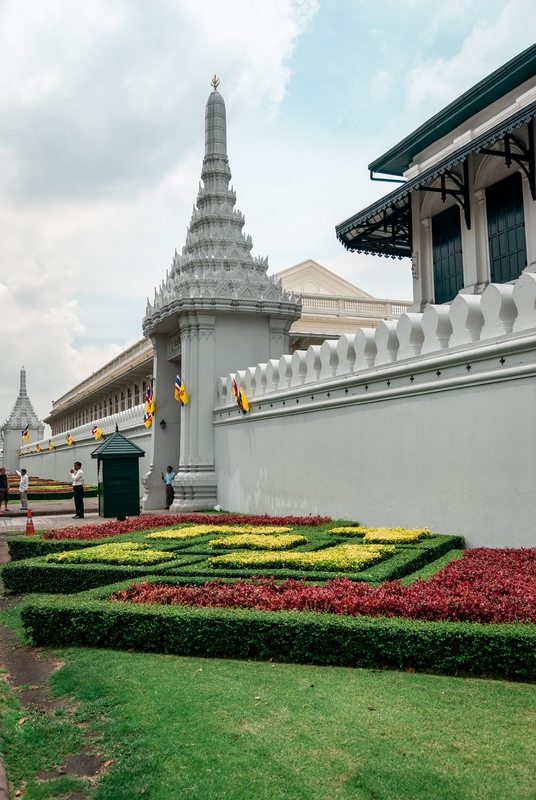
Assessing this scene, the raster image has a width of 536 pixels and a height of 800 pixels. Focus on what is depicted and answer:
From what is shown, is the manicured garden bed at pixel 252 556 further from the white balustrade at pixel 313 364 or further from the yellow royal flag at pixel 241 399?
the yellow royal flag at pixel 241 399

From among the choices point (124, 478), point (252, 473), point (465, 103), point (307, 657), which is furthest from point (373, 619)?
point (124, 478)

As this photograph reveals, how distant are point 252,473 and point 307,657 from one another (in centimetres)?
1043

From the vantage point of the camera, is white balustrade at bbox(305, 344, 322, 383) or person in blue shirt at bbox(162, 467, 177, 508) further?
person in blue shirt at bbox(162, 467, 177, 508)

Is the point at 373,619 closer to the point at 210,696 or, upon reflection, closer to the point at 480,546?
the point at 210,696

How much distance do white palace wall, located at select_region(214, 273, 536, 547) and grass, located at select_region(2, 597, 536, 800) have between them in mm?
4083

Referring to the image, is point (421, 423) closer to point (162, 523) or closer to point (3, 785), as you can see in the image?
point (162, 523)

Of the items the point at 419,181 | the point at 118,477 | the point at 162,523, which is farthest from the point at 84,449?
the point at 419,181

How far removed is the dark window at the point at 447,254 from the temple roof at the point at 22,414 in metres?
65.8

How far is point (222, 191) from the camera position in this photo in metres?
20.6

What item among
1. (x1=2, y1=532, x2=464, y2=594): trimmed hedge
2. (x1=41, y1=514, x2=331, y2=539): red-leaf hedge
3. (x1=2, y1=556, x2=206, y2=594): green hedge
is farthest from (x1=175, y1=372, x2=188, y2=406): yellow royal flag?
(x1=2, y1=556, x2=206, y2=594): green hedge

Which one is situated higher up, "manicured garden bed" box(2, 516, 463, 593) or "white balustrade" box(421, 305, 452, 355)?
"white balustrade" box(421, 305, 452, 355)

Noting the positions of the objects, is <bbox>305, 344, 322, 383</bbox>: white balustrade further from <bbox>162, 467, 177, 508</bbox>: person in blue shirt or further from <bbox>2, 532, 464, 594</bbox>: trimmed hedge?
<bbox>162, 467, 177, 508</bbox>: person in blue shirt

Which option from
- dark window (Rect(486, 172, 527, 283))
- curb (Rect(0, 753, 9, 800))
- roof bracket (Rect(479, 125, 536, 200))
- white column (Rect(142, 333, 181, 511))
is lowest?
curb (Rect(0, 753, 9, 800))

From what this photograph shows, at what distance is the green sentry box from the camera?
18.8 metres
